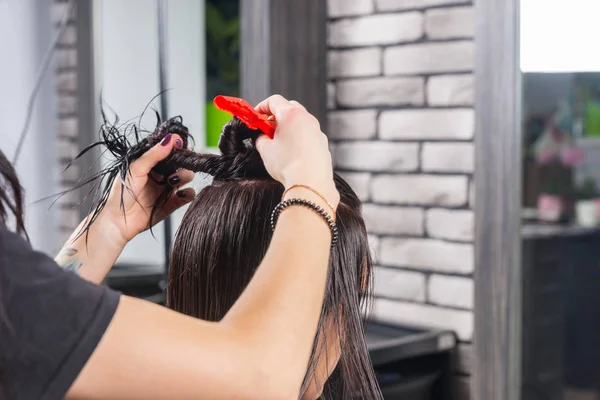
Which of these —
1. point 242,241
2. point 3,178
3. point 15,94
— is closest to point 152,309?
point 3,178

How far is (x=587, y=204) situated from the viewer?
2.05 meters

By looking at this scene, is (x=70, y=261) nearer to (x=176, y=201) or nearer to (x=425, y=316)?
(x=176, y=201)

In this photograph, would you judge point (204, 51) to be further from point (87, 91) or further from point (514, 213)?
point (514, 213)

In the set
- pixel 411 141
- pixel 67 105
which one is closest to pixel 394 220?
pixel 411 141

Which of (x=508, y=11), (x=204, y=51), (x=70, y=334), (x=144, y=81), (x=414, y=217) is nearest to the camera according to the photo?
(x=70, y=334)

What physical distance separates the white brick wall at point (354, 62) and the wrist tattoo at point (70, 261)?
4.14 feet

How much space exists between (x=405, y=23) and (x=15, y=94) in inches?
78.8

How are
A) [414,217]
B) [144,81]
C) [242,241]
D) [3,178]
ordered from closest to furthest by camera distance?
[3,178], [242,241], [414,217], [144,81]

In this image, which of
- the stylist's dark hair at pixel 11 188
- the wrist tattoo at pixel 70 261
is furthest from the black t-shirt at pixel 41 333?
the wrist tattoo at pixel 70 261

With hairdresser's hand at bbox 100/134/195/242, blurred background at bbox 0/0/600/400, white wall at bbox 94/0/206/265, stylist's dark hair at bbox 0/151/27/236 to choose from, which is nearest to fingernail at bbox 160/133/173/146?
hairdresser's hand at bbox 100/134/195/242

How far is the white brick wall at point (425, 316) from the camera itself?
219 centimetres

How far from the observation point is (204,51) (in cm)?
309

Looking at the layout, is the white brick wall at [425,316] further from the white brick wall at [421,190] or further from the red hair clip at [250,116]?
the red hair clip at [250,116]

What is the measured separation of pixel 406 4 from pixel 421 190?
0.54 meters
